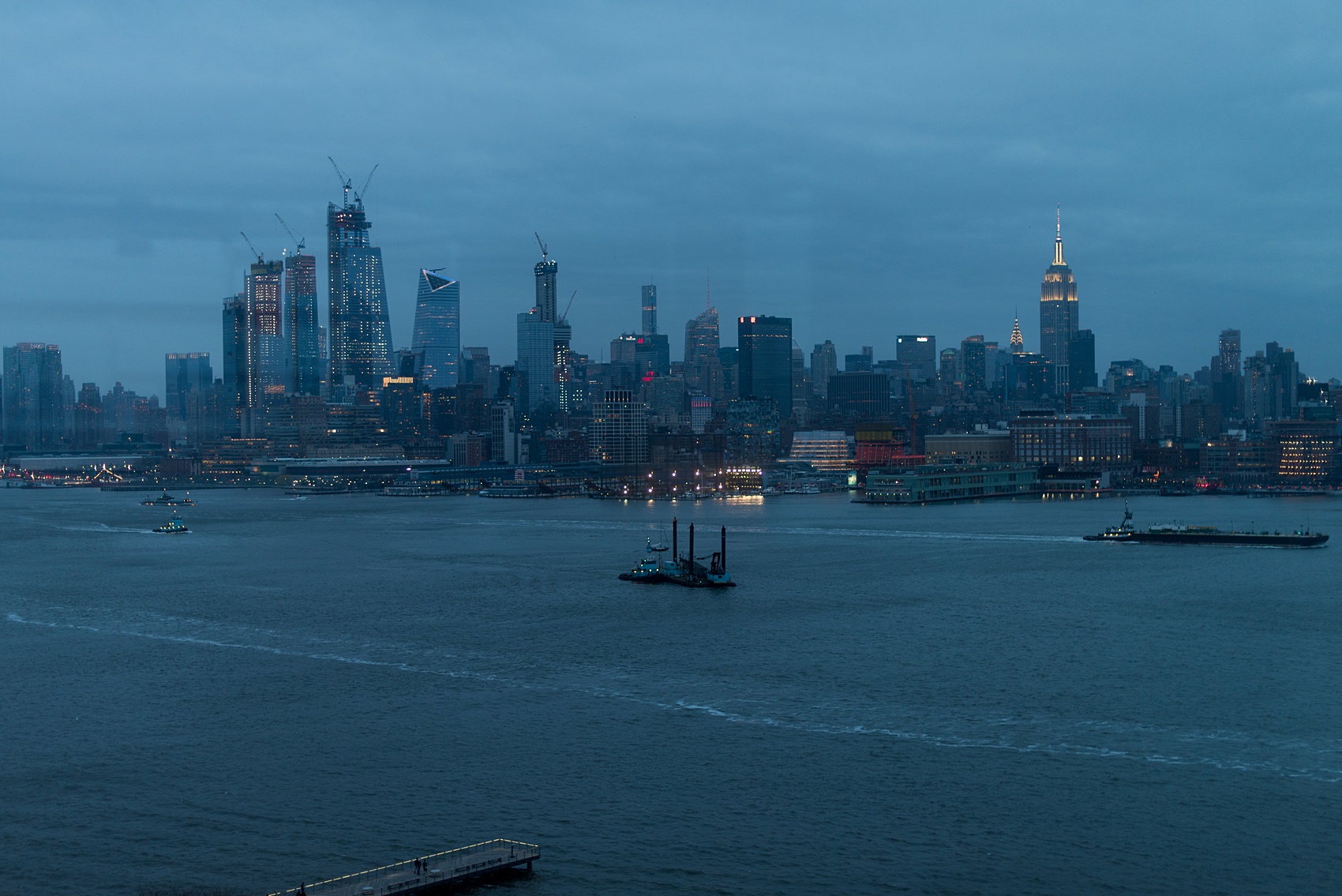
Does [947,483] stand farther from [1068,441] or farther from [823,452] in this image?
[823,452]

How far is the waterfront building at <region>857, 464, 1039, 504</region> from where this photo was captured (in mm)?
82250

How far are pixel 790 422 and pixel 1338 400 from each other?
65437mm

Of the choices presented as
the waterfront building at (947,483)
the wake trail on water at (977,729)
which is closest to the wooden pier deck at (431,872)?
the wake trail on water at (977,729)

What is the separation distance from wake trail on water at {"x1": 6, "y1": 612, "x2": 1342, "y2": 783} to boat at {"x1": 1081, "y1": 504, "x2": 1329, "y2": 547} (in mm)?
33225

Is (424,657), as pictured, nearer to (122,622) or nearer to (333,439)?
(122,622)

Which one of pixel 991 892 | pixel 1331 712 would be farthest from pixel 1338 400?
pixel 991 892

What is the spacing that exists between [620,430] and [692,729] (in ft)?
368

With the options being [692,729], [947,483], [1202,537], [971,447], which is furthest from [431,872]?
[971,447]

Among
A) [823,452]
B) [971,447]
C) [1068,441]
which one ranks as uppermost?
[1068,441]

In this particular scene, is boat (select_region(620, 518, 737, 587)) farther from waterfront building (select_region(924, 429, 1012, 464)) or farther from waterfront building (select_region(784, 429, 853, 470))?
waterfront building (select_region(924, 429, 1012, 464))

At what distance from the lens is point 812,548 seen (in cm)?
4906

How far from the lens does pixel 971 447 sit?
400 feet

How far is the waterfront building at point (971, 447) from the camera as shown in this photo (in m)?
119

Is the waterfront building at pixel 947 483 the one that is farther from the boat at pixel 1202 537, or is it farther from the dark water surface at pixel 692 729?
the dark water surface at pixel 692 729
